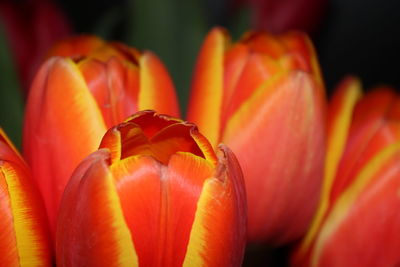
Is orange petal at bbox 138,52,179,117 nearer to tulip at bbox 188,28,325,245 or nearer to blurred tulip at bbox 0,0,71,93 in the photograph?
tulip at bbox 188,28,325,245

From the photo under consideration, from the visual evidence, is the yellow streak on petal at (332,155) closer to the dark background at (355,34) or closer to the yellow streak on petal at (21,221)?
the yellow streak on petal at (21,221)

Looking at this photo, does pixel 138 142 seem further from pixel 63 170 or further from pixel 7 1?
pixel 7 1

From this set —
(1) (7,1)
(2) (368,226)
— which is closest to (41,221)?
(2) (368,226)

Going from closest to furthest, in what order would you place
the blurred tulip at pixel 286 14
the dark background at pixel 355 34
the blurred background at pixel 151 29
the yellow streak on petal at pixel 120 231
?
the yellow streak on petal at pixel 120 231
the blurred background at pixel 151 29
the blurred tulip at pixel 286 14
the dark background at pixel 355 34

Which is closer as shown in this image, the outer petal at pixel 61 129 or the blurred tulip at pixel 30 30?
the outer petal at pixel 61 129

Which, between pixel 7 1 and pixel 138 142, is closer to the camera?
pixel 138 142

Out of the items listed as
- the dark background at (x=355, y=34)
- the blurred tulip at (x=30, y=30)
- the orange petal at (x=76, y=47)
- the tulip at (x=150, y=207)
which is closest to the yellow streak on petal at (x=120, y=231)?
the tulip at (x=150, y=207)
